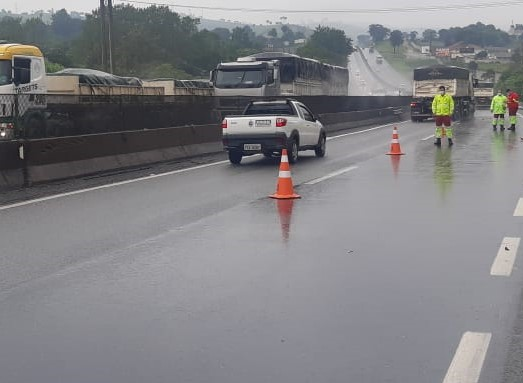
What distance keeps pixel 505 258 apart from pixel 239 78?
25.4 m

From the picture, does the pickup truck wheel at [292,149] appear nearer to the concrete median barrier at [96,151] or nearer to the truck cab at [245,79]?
the concrete median barrier at [96,151]

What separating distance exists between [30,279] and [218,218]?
158 inches

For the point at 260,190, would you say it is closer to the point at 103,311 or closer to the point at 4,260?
the point at 4,260

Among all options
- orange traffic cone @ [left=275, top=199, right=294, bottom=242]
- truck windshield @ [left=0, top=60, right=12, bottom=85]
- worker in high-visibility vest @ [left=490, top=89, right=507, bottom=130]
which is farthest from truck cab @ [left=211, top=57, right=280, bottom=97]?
orange traffic cone @ [left=275, top=199, right=294, bottom=242]

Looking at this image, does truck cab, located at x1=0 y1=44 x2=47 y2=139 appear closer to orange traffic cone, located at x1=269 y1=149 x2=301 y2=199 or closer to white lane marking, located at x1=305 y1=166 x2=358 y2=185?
white lane marking, located at x1=305 y1=166 x2=358 y2=185

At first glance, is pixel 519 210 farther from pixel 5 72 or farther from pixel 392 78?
pixel 392 78

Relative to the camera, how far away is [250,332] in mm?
5777

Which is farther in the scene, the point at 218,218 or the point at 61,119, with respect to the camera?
the point at 61,119

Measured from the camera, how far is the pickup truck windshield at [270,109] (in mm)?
20891

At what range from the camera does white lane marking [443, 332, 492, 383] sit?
4824 mm

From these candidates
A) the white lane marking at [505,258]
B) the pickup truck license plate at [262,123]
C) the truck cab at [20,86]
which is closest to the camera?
the white lane marking at [505,258]

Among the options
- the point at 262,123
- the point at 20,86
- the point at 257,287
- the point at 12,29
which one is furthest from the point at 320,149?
the point at 12,29

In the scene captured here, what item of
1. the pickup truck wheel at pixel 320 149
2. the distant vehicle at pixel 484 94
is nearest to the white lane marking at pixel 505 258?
the pickup truck wheel at pixel 320 149

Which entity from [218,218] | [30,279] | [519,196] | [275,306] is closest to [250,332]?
[275,306]
